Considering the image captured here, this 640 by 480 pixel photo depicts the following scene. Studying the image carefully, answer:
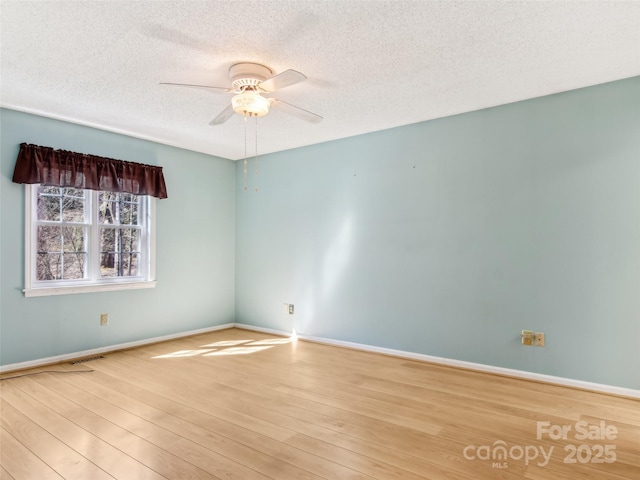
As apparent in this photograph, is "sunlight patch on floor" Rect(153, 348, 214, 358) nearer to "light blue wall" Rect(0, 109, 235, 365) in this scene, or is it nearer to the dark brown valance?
"light blue wall" Rect(0, 109, 235, 365)

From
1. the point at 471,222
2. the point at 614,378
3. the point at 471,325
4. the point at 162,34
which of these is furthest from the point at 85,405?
the point at 614,378

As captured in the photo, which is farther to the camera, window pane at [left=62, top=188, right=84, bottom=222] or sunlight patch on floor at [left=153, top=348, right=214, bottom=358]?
sunlight patch on floor at [left=153, top=348, right=214, bottom=358]

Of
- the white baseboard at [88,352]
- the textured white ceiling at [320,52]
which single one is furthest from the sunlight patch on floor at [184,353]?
the textured white ceiling at [320,52]

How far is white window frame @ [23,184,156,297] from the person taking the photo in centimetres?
365

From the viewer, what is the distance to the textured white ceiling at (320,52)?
83.0 inches

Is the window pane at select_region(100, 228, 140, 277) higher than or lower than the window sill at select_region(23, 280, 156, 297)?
higher

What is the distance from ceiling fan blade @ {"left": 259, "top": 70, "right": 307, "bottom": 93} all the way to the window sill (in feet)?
9.52

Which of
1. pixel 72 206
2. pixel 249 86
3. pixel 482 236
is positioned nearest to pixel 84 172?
pixel 72 206

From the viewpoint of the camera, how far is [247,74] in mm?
2721

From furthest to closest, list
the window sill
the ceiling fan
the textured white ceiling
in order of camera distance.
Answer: the window sill
the ceiling fan
the textured white ceiling

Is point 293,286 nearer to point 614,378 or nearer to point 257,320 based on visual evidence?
point 257,320

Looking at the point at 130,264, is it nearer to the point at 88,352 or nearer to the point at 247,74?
the point at 88,352

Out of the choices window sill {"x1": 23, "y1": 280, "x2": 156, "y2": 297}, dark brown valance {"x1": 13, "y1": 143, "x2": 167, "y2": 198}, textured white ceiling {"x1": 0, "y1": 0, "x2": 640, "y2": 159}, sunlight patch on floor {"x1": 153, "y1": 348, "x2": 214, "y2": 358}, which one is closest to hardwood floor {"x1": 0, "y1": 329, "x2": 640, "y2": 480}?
sunlight patch on floor {"x1": 153, "y1": 348, "x2": 214, "y2": 358}

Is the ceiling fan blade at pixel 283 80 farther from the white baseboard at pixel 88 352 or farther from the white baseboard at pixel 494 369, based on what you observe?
the white baseboard at pixel 88 352
